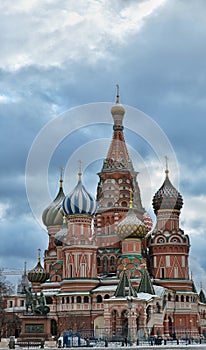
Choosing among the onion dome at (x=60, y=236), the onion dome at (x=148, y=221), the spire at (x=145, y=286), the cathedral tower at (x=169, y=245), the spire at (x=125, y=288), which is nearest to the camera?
the spire at (x=125, y=288)

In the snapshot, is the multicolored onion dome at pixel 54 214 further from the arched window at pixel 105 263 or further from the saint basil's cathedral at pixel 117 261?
the arched window at pixel 105 263

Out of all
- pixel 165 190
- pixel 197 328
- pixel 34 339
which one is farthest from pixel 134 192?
pixel 34 339

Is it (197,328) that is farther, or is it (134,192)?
(134,192)

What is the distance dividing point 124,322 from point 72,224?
570 inches

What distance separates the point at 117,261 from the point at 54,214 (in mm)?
13126

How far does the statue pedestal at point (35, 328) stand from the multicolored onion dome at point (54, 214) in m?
31.2

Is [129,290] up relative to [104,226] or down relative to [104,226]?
down

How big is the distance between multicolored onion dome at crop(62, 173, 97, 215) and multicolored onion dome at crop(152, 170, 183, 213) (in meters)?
8.61

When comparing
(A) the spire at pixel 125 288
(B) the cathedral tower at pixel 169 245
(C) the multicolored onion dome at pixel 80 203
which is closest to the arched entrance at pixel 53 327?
(A) the spire at pixel 125 288

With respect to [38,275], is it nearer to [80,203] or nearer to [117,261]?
[117,261]

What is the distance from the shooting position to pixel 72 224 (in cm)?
6594

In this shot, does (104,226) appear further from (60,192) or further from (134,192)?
(60,192)

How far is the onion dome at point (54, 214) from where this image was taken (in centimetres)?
7594

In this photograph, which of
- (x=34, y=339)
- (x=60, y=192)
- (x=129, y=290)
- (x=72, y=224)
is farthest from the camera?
(x=60, y=192)
